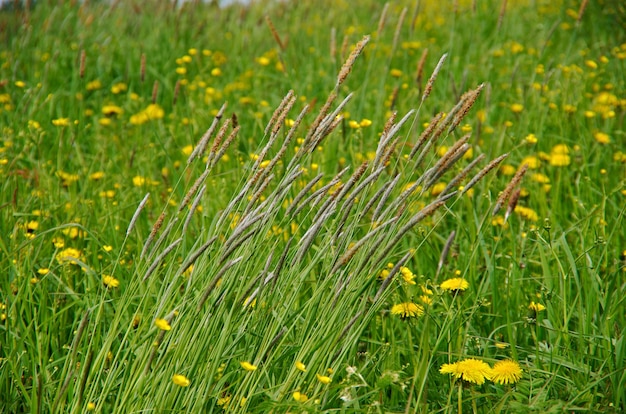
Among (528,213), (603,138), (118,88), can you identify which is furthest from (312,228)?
(118,88)

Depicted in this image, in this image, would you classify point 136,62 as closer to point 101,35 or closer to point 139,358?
point 101,35

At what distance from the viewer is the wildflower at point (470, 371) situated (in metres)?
1.49

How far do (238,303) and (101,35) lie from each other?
444 centimetres

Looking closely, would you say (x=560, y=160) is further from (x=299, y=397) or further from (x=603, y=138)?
(x=299, y=397)

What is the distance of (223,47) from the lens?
17.6ft

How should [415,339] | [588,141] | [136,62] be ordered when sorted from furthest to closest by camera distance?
1. [136,62]
2. [588,141]
3. [415,339]

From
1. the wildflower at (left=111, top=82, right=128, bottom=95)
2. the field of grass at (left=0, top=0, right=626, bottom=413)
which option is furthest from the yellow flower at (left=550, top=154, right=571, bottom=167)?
the wildflower at (left=111, top=82, right=128, bottom=95)

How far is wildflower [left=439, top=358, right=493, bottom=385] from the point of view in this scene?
1.49 m

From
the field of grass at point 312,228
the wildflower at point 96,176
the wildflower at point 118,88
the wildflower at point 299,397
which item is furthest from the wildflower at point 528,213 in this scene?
the wildflower at point 118,88

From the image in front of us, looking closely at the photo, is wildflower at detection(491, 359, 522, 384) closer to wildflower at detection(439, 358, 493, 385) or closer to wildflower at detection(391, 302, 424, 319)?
wildflower at detection(439, 358, 493, 385)

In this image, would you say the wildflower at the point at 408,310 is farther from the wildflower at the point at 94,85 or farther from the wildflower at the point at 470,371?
the wildflower at the point at 94,85

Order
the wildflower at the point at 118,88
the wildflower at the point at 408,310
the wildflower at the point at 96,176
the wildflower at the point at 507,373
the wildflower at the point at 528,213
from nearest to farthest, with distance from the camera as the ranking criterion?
the wildflower at the point at 507,373 → the wildflower at the point at 408,310 → the wildflower at the point at 528,213 → the wildflower at the point at 96,176 → the wildflower at the point at 118,88

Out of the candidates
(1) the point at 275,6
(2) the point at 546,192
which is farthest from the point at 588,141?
(1) the point at 275,6

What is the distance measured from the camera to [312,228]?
4.49ft
